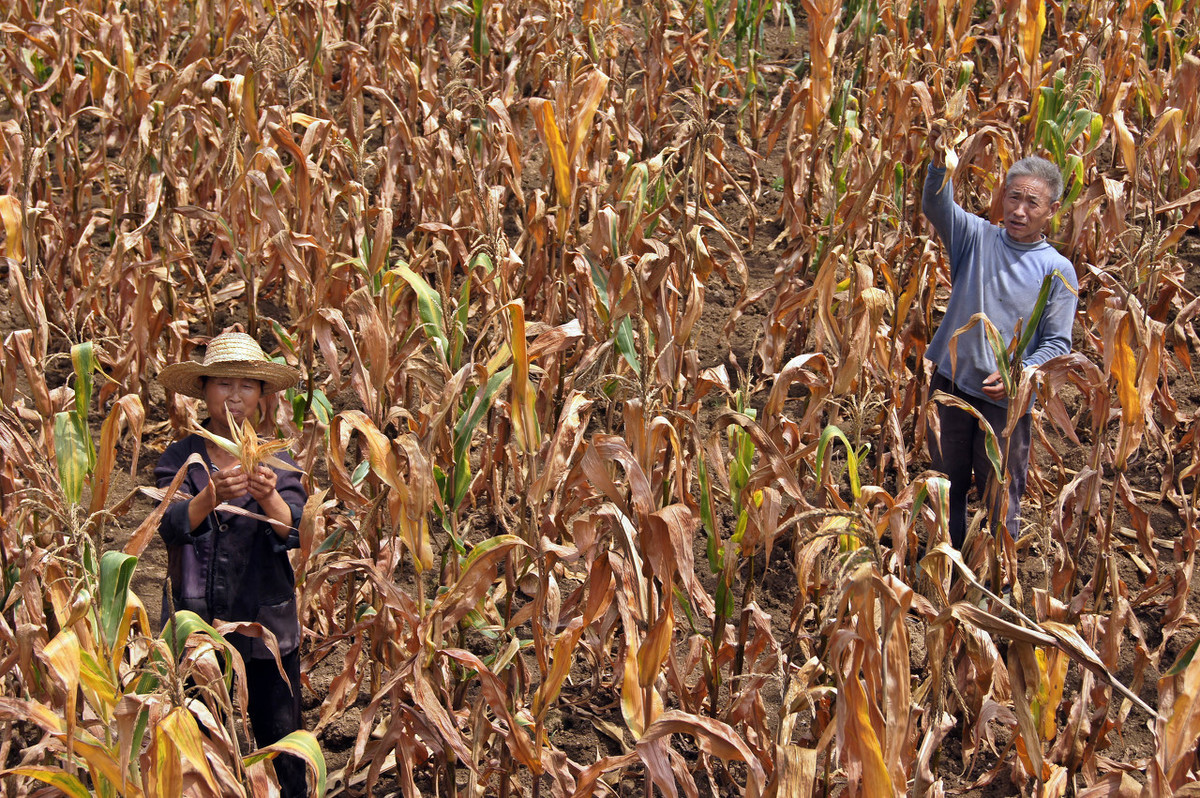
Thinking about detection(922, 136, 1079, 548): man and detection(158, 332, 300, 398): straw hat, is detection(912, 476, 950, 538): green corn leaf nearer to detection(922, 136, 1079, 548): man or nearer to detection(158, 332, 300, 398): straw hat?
detection(922, 136, 1079, 548): man

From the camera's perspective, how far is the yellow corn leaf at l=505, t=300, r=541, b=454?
2285 mm

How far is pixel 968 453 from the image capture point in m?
3.48

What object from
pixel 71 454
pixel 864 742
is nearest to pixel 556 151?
pixel 71 454

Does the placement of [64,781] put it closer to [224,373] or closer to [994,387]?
[224,373]

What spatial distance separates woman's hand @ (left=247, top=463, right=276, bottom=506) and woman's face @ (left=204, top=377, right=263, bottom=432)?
295mm

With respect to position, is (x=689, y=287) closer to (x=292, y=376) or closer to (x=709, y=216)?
(x=709, y=216)

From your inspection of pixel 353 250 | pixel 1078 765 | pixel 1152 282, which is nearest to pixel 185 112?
pixel 353 250

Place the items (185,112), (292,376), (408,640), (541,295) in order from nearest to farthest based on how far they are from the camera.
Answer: (408,640) → (292,376) → (541,295) → (185,112)

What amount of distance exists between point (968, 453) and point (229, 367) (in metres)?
2.02

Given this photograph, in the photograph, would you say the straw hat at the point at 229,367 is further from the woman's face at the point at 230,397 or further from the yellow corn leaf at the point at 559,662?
the yellow corn leaf at the point at 559,662

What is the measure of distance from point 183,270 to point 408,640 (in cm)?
217

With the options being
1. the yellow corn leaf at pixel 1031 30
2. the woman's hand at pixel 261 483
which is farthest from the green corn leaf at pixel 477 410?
the yellow corn leaf at pixel 1031 30

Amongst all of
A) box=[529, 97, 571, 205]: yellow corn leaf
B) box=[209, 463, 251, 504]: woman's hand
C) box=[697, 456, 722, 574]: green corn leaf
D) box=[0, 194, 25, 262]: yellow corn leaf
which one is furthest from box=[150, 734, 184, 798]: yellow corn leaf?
box=[529, 97, 571, 205]: yellow corn leaf

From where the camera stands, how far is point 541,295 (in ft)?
13.6
